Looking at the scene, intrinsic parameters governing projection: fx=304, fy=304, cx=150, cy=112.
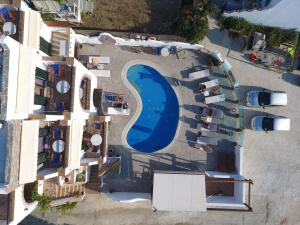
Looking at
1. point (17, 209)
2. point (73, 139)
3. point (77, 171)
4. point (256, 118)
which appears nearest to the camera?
point (17, 209)

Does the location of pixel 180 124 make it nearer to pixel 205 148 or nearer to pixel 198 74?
pixel 205 148

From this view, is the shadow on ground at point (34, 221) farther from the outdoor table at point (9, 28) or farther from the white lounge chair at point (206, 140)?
the outdoor table at point (9, 28)

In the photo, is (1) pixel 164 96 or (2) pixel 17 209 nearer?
(2) pixel 17 209

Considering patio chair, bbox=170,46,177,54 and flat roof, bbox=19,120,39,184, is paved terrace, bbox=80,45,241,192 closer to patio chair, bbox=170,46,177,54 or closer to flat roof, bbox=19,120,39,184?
patio chair, bbox=170,46,177,54

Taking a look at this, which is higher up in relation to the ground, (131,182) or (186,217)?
(131,182)

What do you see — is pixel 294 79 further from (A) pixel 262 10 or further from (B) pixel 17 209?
(B) pixel 17 209

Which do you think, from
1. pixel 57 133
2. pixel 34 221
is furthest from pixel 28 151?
pixel 34 221

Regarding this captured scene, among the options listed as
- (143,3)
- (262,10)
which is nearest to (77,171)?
(143,3)
